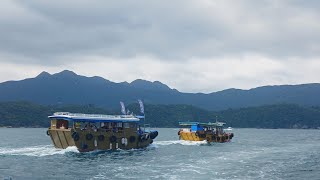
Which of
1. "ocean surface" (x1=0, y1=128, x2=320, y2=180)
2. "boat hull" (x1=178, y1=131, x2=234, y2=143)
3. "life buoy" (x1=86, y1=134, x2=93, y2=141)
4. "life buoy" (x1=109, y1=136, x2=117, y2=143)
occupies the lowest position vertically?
"ocean surface" (x1=0, y1=128, x2=320, y2=180)

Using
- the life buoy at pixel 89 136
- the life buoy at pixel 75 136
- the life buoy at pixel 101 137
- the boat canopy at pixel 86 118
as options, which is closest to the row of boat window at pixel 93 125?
the boat canopy at pixel 86 118

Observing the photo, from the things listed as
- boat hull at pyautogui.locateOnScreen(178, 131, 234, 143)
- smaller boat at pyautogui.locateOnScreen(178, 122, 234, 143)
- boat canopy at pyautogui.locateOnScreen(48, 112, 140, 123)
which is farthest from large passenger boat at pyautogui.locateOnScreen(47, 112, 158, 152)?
smaller boat at pyautogui.locateOnScreen(178, 122, 234, 143)

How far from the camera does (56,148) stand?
77125 mm

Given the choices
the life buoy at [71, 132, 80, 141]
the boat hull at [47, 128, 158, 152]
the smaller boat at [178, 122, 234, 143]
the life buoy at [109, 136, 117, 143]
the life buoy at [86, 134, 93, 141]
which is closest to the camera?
the life buoy at [71, 132, 80, 141]

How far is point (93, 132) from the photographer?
7531cm

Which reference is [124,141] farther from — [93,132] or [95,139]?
[93,132]

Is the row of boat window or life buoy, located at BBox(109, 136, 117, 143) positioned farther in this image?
life buoy, located at BBox(109, 136, 117, 143)

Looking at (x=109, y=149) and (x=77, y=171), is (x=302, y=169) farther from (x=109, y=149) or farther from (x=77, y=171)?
(x=109, y=149)

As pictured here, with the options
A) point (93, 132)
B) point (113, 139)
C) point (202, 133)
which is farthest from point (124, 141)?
point (202, 133)

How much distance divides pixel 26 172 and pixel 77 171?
578 centimetres

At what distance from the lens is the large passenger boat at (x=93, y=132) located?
241ft

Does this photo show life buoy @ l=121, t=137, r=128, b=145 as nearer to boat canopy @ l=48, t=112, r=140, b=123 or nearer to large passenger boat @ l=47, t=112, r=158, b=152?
large passenger boat @ l=47, t=112, r=158, b=152

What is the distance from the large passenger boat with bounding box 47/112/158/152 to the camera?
73500 mm

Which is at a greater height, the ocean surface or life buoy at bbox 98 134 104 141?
life buoy at bbox 98 134 104 141
